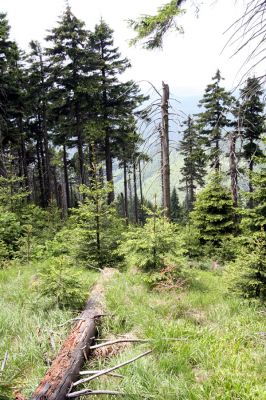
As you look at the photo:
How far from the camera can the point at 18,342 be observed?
4.66 m

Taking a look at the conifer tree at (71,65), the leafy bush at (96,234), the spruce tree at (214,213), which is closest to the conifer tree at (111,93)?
the conifer tree at (71,65)

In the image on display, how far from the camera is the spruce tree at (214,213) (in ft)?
45.5

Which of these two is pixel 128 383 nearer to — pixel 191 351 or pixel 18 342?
pixel 191 351

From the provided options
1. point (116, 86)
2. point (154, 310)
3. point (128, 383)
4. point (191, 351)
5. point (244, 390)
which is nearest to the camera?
point (244, 390)

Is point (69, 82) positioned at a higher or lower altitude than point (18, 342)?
higher

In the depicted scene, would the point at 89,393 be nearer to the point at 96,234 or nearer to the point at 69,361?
the point at 69,361

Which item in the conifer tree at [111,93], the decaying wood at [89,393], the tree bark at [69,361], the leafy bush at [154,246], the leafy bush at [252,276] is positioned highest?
the conifer tree at [111,93]

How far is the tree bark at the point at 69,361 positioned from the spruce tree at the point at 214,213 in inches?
381

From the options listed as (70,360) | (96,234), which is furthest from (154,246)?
(70,360)

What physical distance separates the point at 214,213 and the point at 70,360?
11.6 meters

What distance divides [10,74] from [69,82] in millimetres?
3853

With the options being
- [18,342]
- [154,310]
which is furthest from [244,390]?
[18,342]

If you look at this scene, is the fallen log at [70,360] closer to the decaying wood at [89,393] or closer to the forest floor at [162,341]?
the decaying wood at [89,393]

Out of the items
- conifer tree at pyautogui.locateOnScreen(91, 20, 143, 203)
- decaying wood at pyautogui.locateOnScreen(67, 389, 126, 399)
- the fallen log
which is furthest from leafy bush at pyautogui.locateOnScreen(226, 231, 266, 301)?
conifer tree at pyautogui.locateOnScreen(91, 20, 143, 203)
